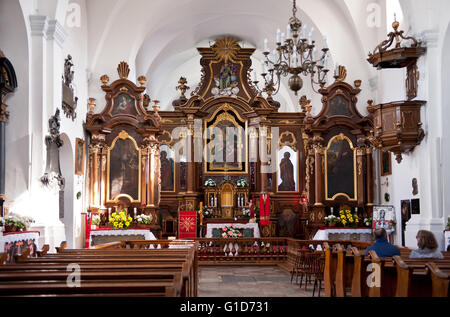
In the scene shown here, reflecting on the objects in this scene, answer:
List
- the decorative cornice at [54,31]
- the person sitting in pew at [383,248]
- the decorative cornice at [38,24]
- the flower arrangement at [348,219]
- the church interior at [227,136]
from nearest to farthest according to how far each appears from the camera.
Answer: the person sitting in pew at [383,248]
the church interior at [227,136]
the decorative cornice at [38,24]
the decorative cornice at [54,31]
the flower arrangement at [348,219]

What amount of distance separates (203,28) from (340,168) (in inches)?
298

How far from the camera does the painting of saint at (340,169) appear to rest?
1736cm

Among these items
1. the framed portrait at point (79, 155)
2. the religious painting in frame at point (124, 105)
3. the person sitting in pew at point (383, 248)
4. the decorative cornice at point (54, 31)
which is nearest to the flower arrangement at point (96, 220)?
the framed portrait at point (79, 155)

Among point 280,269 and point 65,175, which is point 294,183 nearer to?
point 280,269

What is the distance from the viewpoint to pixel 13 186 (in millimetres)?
11086

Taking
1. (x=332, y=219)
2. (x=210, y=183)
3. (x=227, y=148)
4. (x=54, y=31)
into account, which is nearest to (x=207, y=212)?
(x=210, y=183)

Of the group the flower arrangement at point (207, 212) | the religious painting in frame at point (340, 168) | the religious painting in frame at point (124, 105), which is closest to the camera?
the religious painting in frame at point (124, 105)

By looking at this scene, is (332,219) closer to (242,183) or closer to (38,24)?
(242,183)

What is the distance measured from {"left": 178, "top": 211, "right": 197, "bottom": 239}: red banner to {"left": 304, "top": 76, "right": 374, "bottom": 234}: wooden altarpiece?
3.63m

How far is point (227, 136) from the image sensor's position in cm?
1894

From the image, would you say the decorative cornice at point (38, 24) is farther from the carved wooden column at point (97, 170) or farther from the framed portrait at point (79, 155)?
the carved wooden column at point (97, 170)

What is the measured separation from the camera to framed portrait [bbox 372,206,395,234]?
14.9m

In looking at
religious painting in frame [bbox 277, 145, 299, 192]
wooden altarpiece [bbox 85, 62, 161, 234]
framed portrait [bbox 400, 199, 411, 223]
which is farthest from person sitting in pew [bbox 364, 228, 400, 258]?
religious painting in frame [bbox 277, 145, 299, 192]

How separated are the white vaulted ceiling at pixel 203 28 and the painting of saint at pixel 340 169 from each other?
1433 mm
